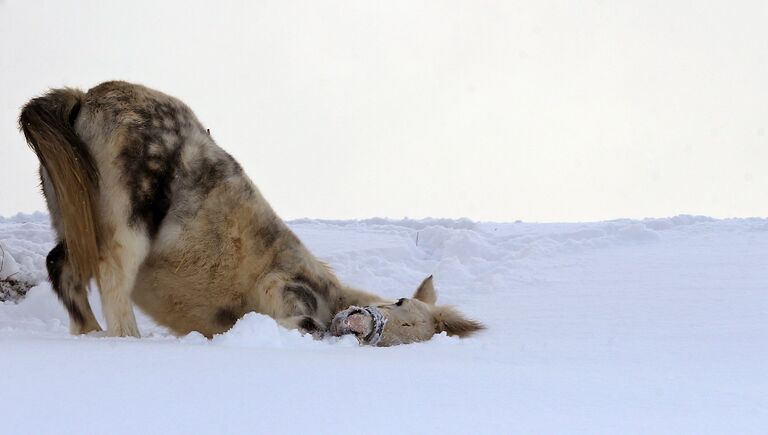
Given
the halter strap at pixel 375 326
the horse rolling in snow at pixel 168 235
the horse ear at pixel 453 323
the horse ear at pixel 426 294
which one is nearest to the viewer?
the horse rolling in snow at pixel 168 235

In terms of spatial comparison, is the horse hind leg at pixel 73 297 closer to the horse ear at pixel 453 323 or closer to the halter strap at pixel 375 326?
the halter strap at pixel 375 326

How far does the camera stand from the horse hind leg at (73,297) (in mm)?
4691

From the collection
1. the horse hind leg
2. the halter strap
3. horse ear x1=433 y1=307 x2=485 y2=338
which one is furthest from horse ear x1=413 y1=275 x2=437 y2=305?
the horse hind leg

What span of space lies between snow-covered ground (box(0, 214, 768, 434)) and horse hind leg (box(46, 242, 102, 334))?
188 mm

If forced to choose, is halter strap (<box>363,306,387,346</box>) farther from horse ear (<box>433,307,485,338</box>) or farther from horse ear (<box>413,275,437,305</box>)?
horse ear (<box>413,275,437,305</box>)

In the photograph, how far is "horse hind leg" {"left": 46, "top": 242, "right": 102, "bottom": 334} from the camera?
469cm

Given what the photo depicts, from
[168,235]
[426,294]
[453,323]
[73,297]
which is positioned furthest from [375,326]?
[73,297]

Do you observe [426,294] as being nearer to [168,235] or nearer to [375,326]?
[375,326]

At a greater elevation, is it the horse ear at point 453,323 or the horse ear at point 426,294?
the horse ear at point 426,294

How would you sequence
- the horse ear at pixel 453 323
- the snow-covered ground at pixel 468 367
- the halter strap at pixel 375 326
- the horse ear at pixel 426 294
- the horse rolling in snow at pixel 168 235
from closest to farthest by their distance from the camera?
the snow-covered ground at pixel 468 367
the horse rolling in snow at pixel 168 235
the halter strap at pixel 375 326
the horse ear at pixel 453 323
the horse ear at pixel 426 294

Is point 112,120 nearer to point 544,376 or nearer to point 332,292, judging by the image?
point 332,292

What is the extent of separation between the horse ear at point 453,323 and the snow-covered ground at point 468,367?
6.4 inches

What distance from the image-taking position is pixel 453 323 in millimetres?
5172

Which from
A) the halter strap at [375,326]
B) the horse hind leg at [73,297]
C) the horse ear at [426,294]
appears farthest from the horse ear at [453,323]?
the horse hind leg at [73,297]
